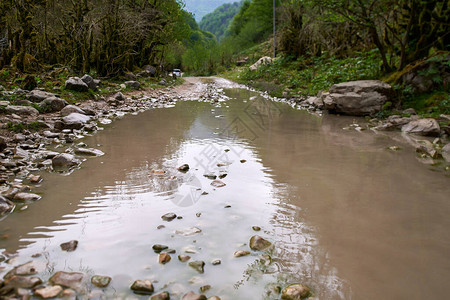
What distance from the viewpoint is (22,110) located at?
585 cm

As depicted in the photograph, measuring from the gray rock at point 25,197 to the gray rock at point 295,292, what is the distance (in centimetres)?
242

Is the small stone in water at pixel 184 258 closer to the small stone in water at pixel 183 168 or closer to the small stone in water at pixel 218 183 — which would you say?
the small stone in water at pixel 218 183

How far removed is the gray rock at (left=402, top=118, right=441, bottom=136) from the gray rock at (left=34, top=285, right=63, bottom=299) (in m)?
6.08

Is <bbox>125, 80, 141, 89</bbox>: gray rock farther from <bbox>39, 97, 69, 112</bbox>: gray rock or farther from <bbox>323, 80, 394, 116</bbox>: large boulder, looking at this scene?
<bbox>323, 80, 394, 116</bbox>: large boulder

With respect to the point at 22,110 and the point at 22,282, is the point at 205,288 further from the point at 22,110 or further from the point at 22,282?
the point at 22,110

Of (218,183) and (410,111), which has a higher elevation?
(410,111)

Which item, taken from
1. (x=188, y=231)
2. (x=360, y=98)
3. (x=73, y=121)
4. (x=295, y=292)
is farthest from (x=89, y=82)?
(x=295, y=292)

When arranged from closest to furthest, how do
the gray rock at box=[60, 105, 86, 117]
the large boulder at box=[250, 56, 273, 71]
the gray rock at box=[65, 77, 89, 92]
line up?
1. the gray rock at box=[60, 105, 86, 117]
2. the gray rock at box=[65, 77, 89, 92]
3. the large boulder at box=[250, 56, 273, 71]

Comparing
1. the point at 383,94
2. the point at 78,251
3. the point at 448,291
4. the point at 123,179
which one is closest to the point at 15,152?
the point at 123,179

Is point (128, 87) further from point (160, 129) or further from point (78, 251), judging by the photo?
point (78, 251)

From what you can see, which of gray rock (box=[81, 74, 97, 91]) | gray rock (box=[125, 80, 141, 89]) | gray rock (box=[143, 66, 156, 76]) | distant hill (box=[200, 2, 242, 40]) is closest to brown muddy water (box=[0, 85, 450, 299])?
gray rock (box=[81, 74, 97, 91])

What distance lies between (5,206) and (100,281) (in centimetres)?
141

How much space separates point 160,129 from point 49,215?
379cm

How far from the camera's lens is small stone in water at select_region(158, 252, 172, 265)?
6.60ft
